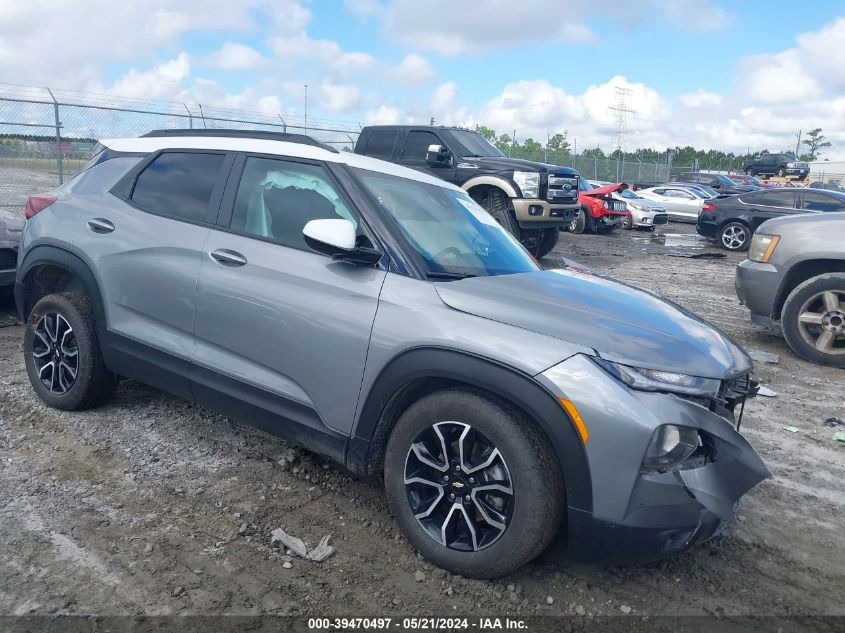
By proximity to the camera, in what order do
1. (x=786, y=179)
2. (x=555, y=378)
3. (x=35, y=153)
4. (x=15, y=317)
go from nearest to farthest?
(x=555, y=378) < (x=15, y=317) < (x=35, y=153) < (x=786, y=179)

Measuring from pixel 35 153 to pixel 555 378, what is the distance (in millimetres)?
13457

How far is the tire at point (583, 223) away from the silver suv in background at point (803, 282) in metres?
12.3

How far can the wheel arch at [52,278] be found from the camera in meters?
4.11

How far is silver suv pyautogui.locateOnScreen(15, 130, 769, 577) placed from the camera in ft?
8.54

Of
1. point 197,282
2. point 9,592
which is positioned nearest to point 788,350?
point 197,282

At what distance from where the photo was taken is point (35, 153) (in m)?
13.1

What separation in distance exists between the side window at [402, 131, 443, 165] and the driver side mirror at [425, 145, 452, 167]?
0.36 m

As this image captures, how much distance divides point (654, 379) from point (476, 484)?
81 cm

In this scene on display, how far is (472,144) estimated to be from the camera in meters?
12.2

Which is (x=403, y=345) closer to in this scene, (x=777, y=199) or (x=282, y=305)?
(x=282, y=305)

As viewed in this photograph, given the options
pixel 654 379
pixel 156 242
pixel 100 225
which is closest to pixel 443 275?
pixel 654 379

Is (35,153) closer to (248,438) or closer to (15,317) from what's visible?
(15,317)

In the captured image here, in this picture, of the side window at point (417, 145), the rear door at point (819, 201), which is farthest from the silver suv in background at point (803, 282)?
the rear door at point (819, 201)

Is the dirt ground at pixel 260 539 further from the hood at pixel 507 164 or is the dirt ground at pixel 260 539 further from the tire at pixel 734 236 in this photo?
the tire at pixel 734 236
